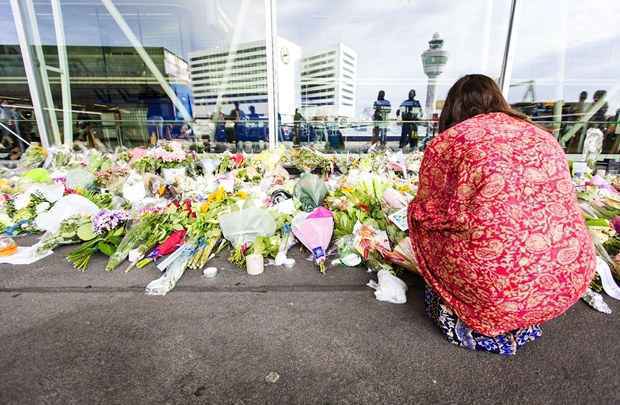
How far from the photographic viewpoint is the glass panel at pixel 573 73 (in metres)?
5.61

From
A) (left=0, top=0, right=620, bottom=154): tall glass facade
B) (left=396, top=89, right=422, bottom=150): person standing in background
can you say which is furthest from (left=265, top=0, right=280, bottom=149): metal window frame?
(left=396, top=89, right=422, bottom=150): person standing in background

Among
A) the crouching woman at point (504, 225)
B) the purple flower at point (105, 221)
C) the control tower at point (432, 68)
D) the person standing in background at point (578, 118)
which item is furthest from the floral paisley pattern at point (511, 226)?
the person standing in background at point (578, 118)

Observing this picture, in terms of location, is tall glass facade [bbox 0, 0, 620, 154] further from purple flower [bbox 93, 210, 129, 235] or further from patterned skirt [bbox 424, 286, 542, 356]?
patterned skirt [bbox 424, 286, 542, 356]

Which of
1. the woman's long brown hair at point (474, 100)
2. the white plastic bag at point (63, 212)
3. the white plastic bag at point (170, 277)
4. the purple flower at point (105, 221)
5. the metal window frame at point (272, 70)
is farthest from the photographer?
the metal window frame at point (272, 70)

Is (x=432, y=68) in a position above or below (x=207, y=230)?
above

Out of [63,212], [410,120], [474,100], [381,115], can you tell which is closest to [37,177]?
[63,212]

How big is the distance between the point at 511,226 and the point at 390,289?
0.97 m

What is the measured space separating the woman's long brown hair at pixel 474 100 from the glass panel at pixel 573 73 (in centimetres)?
506

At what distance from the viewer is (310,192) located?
10.7 feet

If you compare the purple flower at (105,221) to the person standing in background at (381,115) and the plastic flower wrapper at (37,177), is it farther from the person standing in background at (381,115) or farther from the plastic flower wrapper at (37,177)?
the person standing in background at (381,115)

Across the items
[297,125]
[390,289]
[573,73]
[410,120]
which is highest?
[573,73]

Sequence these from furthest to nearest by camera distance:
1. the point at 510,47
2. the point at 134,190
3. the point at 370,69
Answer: the point at 370,69 < the point at 510,47 < the point at 134,190

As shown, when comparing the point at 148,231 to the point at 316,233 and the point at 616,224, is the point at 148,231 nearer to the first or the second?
the point at 316,233

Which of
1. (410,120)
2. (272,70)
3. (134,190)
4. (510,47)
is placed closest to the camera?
(134,190)
